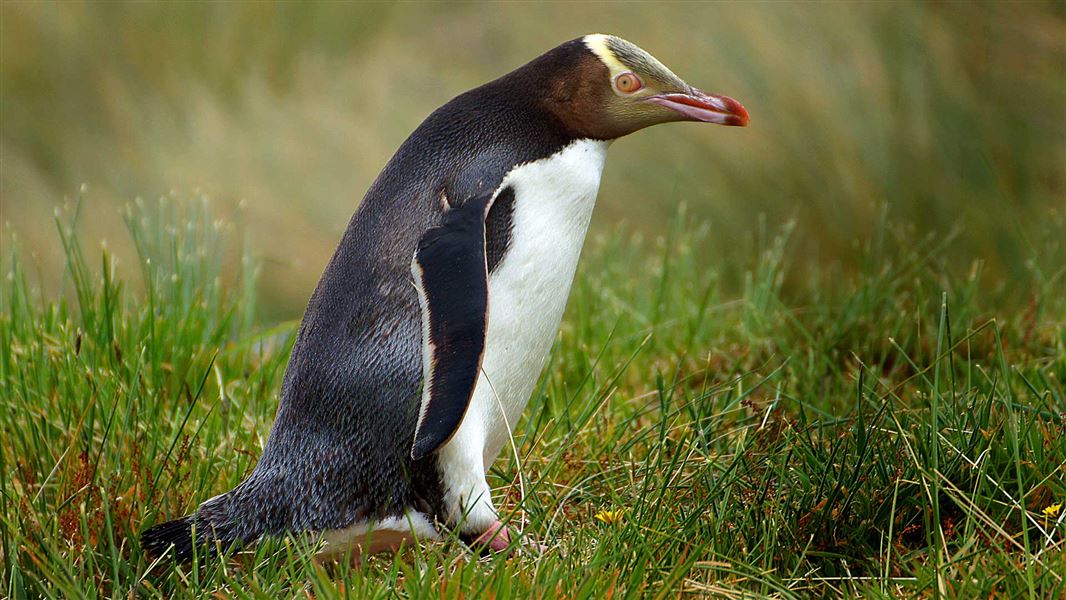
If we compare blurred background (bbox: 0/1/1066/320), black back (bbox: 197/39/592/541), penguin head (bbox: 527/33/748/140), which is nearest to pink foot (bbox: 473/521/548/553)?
black back (bbox: 197/39/592/541)

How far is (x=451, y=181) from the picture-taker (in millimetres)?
2467

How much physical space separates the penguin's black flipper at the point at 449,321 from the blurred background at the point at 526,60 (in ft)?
5.65

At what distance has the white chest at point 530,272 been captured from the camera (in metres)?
2.48

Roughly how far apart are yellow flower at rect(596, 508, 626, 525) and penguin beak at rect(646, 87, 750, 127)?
755 millimetres

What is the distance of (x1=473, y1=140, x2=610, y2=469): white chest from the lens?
8.14ft

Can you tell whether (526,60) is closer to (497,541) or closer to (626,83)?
(626,83)

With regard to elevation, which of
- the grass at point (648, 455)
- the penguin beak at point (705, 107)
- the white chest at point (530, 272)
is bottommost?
the grass at point (648, 455)

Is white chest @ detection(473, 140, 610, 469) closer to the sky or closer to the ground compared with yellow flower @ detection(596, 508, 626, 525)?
closer to the sky

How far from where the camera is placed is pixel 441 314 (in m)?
2.34

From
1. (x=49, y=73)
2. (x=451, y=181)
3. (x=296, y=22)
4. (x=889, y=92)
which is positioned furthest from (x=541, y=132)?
(x=49, y=73)

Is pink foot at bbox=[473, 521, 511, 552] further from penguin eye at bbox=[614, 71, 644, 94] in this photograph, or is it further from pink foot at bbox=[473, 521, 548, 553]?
penguin eye at bbox=[614, 71, 644, 94]

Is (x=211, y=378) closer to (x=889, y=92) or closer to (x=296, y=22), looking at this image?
(x=889, y=92)

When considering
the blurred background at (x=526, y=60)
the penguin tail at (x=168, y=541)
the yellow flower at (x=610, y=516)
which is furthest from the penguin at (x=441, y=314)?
the blurred background at (x=526, y=60)

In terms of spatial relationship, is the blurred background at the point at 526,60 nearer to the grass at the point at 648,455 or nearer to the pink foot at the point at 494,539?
the grass at the point at 648,455
